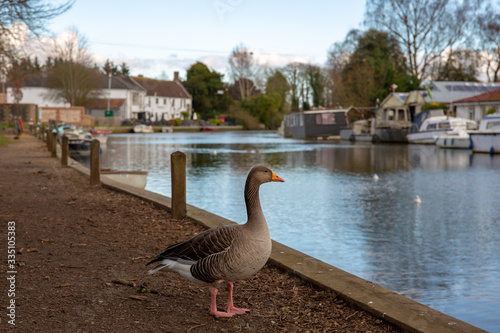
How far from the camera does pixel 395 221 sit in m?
12.4

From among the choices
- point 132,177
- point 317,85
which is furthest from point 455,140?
point 317,85

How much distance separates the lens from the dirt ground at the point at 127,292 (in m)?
4.28

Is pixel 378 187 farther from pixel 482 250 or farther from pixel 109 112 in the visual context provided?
pixel 109 112

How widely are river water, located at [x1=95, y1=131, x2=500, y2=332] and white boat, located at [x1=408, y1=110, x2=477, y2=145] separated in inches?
774

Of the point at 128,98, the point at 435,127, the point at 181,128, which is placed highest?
the point at 128,98

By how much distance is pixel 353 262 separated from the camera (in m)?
8.69

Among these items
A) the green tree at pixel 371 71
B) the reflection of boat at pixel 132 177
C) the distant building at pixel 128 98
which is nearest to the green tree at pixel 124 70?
the distant building at pixel 128 98

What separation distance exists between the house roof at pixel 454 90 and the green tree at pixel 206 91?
62.8m

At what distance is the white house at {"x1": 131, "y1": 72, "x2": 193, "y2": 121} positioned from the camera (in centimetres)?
10738

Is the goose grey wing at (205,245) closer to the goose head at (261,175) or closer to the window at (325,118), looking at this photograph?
the goose head at (261,175)

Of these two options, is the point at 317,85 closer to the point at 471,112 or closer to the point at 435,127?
the point at 471,112

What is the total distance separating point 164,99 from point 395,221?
101599 millimetres

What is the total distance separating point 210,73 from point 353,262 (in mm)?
109569

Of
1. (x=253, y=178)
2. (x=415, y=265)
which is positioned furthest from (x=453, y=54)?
(x=253, y=178)
